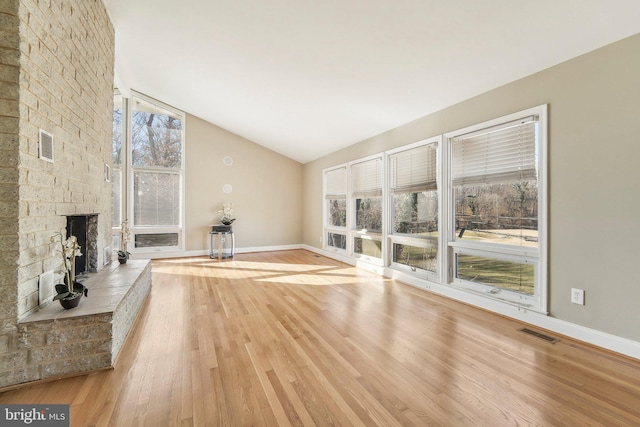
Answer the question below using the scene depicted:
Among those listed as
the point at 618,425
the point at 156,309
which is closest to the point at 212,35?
the point at 156,309

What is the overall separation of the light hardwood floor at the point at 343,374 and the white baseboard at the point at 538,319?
108 mm

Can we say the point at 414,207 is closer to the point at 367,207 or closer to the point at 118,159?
the point at 367,207

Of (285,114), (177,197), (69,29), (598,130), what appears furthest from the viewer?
(177,197)

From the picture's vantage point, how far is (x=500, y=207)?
9.70 feet

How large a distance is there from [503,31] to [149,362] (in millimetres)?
3755

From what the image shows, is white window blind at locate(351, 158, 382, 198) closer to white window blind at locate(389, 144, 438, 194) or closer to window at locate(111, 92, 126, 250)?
white window blind at locate(389, 144, 438, 194)

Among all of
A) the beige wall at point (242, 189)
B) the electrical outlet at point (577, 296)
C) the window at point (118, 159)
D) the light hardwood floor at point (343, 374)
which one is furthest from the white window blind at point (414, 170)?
the window at point (118, 159)

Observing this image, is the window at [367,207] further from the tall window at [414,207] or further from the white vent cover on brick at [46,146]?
the white vent cover on brick at [46,146]

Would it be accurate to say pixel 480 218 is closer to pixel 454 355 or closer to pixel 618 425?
pixel 454 355

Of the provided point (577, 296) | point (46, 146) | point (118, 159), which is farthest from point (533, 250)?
point (118, 159)

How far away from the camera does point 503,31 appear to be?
Answer: 224 cm

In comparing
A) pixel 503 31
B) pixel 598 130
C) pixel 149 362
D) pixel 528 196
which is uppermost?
pixel 503 31

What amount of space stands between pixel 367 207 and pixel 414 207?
1.23 m

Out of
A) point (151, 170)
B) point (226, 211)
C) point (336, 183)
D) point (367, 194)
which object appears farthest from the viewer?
point (226, 211)
